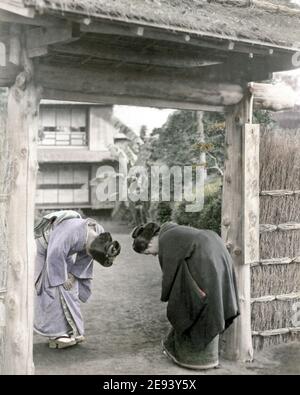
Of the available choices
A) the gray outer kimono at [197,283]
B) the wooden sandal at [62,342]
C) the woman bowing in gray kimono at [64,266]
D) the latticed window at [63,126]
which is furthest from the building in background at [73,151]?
the gray outer kimono at [197,283]

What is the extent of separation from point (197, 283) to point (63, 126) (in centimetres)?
1720

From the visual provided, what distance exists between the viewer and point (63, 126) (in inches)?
869

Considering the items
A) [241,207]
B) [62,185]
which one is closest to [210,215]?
[241,207]

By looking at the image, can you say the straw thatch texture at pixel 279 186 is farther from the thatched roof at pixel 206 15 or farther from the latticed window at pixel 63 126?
the latticed window at pixel 63 126

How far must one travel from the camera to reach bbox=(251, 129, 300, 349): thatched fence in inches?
260

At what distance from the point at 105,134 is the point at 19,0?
18.1 metres

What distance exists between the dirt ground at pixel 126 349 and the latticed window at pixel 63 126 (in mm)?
12560

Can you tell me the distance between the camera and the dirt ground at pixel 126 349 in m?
6.01

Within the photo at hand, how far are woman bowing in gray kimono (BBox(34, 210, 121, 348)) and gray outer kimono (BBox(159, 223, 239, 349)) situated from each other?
81 cm

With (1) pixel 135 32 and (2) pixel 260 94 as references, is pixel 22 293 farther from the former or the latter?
(2) pixel 260 94

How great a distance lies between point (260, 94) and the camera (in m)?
6.49

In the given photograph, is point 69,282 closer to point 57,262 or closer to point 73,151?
point 57,262

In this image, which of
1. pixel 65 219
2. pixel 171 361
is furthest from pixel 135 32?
pixel 171 361
